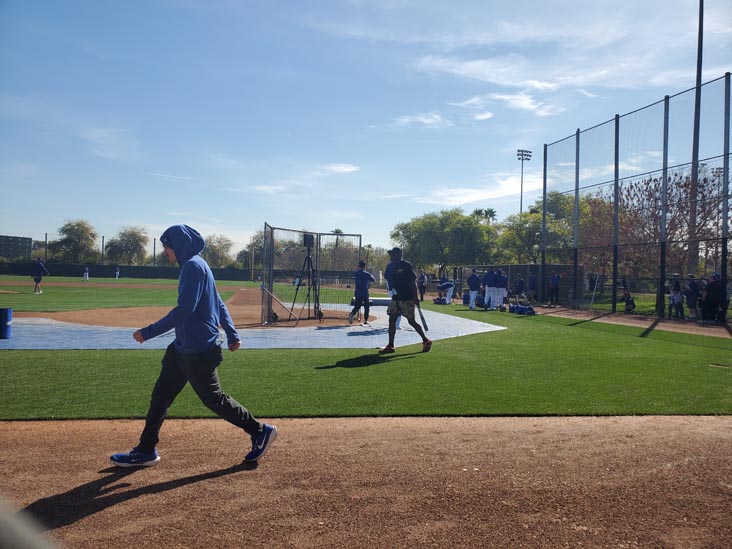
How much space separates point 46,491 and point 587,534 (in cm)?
396

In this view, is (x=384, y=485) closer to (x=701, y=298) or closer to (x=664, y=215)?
(x=701, y=298)

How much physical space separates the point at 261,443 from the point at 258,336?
30.2ft

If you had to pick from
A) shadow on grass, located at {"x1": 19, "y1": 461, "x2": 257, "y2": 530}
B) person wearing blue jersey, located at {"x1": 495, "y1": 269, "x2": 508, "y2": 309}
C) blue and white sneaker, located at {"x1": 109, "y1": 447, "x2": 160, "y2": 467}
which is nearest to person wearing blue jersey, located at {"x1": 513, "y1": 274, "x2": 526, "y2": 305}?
person wearing blue jersey, located at {"x1": 495, "y1": 269, "x2": 508, "y2": 309}

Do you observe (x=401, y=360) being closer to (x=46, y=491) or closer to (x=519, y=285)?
(x=46, y=491)

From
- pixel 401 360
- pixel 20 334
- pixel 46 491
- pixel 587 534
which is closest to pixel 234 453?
pixel 46 491

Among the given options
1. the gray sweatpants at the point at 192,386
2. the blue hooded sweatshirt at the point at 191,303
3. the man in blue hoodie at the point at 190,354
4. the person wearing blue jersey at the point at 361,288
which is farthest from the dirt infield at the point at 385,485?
the person wearing blue jersey at the point at 361,288

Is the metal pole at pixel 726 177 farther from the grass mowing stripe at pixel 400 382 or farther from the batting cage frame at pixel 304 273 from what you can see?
the batting cage frame at pixel 304 273

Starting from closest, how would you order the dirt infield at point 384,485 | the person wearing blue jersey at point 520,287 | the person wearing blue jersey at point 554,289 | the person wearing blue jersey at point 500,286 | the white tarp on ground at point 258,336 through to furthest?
1. the dirt infield at point 384,485
2. the white tarp on ground at point 258,336
3. the person wearing blue jersey at point 500,286
4. the person wearing blue jersey at point 554,289
5. the person wearing blue jersey at point 520,287

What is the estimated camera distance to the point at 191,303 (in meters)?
4.60

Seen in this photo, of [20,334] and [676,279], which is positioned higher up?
[676,279]

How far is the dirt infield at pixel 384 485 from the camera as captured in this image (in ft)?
11.9

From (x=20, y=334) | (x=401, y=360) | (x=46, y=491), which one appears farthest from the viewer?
(x=20, y=334)

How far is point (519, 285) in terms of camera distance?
3097 centimetres

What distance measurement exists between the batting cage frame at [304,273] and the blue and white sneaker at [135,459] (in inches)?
472
